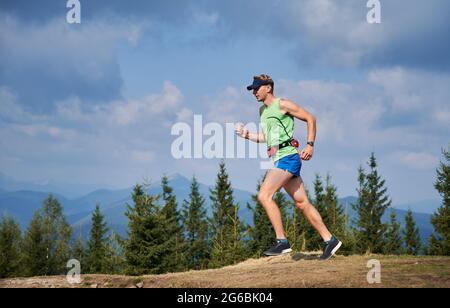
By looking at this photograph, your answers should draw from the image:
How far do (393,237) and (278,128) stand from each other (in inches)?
1948

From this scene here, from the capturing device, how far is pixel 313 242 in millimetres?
48219

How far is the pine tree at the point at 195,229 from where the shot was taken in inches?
2232

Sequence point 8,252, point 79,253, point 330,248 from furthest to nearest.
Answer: point 79,253 < point 8,252 < point 330,248

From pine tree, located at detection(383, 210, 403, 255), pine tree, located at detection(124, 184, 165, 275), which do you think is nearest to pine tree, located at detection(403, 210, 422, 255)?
pine tree, located at detection(383, 210, 403, 255)

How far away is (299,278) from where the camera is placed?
7.23 m

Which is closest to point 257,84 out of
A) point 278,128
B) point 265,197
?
point 278,128

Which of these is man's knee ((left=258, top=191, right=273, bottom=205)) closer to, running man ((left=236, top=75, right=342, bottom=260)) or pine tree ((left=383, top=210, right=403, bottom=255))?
running man ((left=236, top=75, right=342, bottom=260))

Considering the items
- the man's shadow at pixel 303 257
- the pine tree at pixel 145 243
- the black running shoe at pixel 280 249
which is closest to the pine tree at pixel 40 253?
the pine tree at pixel 145 243

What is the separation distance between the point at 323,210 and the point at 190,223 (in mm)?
17549

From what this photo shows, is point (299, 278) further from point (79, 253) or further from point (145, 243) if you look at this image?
point (79, 253)

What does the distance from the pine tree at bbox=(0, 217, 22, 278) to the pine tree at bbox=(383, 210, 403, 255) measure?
3550 centimetres

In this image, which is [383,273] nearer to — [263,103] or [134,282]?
[263,103]

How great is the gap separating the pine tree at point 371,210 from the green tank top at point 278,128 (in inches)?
1631
